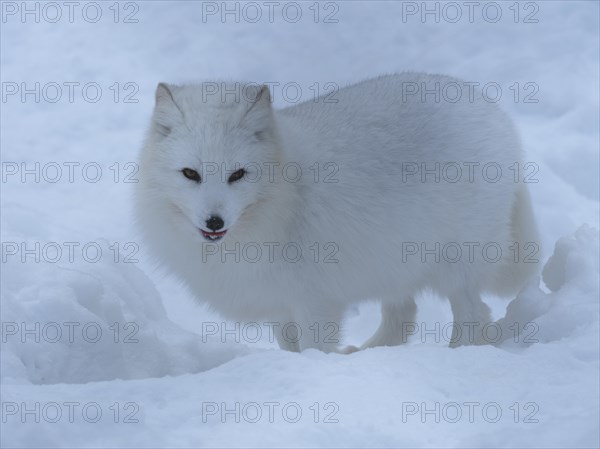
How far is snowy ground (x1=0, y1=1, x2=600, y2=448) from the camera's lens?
2.28 meters

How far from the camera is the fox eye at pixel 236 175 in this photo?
3.09 m

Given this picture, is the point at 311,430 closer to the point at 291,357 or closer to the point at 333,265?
the point at 291,357

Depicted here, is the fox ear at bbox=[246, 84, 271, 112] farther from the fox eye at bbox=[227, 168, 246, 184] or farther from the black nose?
the black nose

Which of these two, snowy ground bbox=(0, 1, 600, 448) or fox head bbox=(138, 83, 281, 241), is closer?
snowy ground bbox=(0, 1, 600, 448)

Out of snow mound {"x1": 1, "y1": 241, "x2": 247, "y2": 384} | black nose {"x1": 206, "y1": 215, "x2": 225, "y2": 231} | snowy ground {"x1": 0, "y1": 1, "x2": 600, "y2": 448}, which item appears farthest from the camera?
snow mound {"x1": 1, "y1": 241, "x2": 247, "y2": 384}

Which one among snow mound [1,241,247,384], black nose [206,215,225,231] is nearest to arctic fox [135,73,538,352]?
Answer: black nose [206,215,225,231]

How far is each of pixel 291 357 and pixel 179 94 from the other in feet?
3.86

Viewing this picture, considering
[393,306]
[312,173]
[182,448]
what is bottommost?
[393,306]

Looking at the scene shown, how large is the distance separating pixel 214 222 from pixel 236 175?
24cm

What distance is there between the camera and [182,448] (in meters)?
2.14

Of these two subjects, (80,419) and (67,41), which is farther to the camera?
(67,41)

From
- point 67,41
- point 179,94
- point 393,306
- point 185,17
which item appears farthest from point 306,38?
point 179,94

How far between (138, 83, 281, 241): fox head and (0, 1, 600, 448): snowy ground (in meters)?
0.54

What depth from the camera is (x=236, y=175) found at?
3.11m
